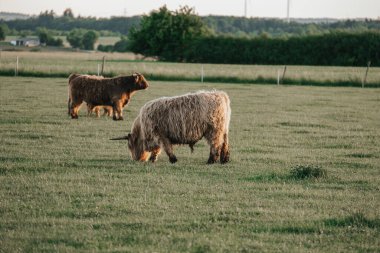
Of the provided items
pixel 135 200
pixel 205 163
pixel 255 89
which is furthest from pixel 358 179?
pixel 255 89

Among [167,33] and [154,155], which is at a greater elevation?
[167,33]

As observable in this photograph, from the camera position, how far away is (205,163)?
12109mm

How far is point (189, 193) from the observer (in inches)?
363

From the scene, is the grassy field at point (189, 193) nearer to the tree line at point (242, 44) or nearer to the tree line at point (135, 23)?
the tree line at point (242, 44)

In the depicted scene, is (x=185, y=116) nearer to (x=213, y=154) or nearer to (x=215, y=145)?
(x=215, y=145)

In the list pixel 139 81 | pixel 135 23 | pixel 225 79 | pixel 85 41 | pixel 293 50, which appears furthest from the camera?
pixel 135 23

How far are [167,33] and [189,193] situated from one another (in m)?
70.2

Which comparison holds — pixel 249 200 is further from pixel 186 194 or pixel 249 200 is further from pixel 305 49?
pixel 305 49

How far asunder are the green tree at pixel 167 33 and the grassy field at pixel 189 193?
6051 centimetres

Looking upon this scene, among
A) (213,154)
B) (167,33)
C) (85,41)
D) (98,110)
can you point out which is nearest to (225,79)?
(98,110)

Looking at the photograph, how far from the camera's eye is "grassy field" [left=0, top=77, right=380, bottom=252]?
702cm

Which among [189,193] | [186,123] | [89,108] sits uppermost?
[186,123]

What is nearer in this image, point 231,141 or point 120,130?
point 231,141

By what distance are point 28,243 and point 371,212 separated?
4.61m
